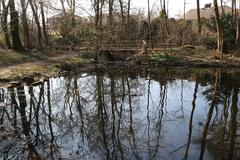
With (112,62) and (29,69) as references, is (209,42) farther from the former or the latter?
(29,69)

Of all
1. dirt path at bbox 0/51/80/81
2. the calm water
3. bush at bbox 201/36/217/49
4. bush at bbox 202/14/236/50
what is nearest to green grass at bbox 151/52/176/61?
bush at bbox 201/36/217/49

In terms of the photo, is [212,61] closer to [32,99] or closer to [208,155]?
[32,99]

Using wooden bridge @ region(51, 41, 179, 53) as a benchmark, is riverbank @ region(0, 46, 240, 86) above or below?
below

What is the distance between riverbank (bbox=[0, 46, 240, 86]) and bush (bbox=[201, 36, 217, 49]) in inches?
29.2

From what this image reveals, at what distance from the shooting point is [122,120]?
11141mm

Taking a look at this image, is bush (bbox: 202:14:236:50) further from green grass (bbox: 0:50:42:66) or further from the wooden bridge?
green grass (bbox: 0:50:42:66)

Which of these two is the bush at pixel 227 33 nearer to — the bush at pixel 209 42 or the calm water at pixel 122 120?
the bush at pixel 209 42

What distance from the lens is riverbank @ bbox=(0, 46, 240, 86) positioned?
810 inches

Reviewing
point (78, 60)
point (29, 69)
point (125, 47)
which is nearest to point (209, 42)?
point (125, 47)

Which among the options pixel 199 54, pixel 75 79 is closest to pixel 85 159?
pixel 75 79

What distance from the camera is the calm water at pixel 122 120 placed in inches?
330

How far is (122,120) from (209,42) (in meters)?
18.1

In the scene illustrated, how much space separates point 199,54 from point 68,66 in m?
10.00

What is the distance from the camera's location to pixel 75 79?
1931cm
